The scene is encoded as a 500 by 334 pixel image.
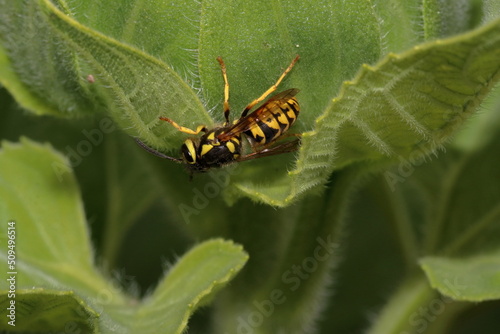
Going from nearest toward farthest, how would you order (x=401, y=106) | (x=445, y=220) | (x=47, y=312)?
1. (x=401, y=106)
2. (x=47, y=312)
3. (x=445, y=220)

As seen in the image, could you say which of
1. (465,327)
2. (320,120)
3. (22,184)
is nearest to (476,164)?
(465,327)

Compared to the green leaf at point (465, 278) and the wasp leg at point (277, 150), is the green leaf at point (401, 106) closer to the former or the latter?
the wasp leg at point (277, 150)

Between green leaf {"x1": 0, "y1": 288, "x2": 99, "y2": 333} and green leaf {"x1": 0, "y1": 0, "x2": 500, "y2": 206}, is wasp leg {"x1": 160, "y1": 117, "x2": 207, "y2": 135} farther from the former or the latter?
green leaf {"x1": 0, "y1": 288, "x2": 99, "y2": 333}

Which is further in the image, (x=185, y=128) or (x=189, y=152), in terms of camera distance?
(x=189, y=152)

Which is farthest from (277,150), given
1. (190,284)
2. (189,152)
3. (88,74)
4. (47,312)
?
(47,312)

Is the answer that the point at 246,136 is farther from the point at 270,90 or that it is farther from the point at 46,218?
the point at 46,218

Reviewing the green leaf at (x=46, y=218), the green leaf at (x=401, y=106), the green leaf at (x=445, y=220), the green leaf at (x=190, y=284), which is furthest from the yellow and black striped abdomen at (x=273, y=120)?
the green leaf at (x=46, y=218)

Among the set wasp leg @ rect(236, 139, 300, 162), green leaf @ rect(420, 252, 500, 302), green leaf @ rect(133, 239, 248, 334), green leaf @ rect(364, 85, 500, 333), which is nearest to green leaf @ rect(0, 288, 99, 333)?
green leaf @ rect(133, 239, 248, 334)
